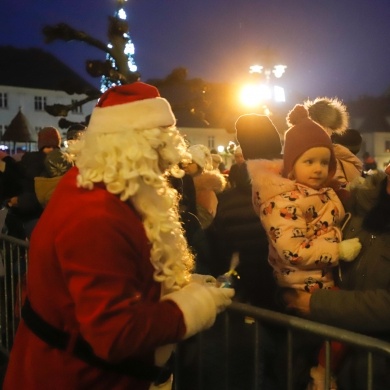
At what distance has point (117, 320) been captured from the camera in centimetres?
184

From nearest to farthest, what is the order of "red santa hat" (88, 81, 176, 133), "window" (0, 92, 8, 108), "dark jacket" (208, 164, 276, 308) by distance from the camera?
"red santa hat" (88, 81, 176, 133)
"dark jacket" (208, 164, 276, 308)
"window" (0, 92, 8, 108)

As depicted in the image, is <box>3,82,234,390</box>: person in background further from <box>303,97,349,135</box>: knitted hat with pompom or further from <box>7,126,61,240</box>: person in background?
<box>7,126,61,240</box>: person in background

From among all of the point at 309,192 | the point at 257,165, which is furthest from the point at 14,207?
the point at 309,192

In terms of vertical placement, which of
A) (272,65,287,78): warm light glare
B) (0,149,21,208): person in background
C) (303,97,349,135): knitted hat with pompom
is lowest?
(0,149,21,208): person in background

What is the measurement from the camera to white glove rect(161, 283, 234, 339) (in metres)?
2.04

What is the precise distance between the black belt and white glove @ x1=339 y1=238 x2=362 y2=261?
1150 millimetres

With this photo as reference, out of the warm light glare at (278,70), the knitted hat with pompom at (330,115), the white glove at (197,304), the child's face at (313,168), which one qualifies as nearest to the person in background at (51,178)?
the knitted hat with pompom at (330,115)

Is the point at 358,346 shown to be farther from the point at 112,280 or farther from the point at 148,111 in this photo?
the point at 148,111

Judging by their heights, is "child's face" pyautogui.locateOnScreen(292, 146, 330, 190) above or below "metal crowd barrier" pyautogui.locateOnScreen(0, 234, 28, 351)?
above

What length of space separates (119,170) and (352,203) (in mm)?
1505

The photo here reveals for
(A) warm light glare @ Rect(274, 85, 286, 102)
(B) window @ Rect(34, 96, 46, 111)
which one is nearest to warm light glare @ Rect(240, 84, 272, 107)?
(A) warm light glare @ Rect(274, 85, 286, 102)

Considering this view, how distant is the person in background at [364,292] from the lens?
2.48m

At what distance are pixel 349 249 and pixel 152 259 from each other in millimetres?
1180

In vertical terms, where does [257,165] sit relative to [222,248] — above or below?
above
